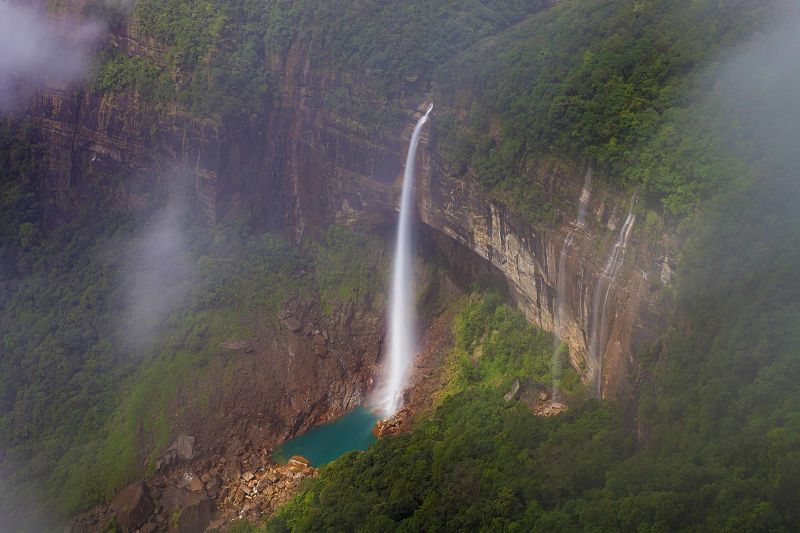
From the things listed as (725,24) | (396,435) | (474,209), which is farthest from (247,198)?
(725,24)

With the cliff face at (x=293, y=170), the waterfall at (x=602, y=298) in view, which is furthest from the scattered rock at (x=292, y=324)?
the waterfall at (x=602, y=298)

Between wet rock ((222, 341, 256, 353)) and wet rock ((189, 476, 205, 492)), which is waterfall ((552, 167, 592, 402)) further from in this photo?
wet rock ((189, 476, 205, 492))

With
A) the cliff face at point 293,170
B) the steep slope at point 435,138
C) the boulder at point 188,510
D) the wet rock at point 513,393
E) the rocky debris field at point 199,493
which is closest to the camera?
the steep slope at point 435,138

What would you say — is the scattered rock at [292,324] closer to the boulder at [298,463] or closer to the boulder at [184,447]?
the boulder at [298,463]

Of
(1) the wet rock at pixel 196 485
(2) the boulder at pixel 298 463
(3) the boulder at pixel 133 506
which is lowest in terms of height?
(3) the boulder at pixel 133 506

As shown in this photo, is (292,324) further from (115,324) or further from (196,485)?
(196,485)

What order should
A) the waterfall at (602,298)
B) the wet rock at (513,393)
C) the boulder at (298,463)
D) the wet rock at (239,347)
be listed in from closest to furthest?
the waterfall at (602,298)
the wet rock at (513,393)
the boulder at (298,463)
the wet rock at (239,347)
